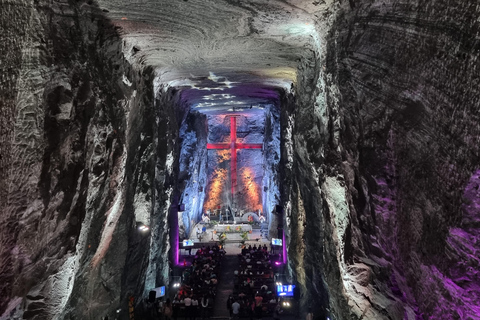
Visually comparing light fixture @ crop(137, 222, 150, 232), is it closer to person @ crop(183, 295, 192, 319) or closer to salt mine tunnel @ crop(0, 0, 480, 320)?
salt mine tunnel @ crop(0, 0, 480, 320)

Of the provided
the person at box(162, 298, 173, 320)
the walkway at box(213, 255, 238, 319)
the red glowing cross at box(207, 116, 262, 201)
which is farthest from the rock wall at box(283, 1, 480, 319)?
the red glowing cross at box(207, 116, 262, 201)

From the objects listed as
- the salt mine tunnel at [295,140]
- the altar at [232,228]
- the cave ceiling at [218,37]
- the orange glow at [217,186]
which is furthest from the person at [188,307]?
the orange glow at [217,186]

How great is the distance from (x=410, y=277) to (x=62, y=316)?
5466mm

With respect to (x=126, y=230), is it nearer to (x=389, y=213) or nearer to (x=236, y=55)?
(x=236, y=55)

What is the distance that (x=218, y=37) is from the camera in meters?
7.29

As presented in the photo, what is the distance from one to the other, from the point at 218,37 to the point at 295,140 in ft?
14.6

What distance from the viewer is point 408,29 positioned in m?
3.47

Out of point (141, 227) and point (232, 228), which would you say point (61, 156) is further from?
point (232, 228)

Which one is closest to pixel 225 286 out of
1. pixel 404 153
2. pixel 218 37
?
pixel 218 37

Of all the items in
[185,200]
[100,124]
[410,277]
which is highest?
[100,124]

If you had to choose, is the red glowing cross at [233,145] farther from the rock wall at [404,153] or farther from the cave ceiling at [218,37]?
the rock wall at [404,153]

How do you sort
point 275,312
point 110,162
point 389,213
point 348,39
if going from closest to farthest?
point 389,213 → point 348,39 → point 110,162 → point 275,312

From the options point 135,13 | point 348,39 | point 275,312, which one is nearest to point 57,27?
point 135,13

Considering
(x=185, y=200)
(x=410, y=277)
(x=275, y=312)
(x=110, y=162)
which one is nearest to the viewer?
(x=410, y=277)
